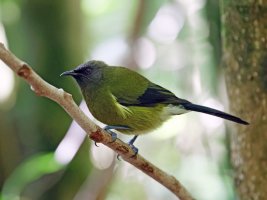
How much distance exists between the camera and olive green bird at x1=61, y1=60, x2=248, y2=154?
7.63ft

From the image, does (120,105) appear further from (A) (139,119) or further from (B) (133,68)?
(B) (133,68)

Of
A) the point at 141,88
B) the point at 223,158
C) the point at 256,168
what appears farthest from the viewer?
the point at 223,158

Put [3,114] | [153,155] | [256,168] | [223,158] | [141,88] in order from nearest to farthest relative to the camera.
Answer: [256,168] → [141,88] → [223,158] → [3,114] → [153,155]

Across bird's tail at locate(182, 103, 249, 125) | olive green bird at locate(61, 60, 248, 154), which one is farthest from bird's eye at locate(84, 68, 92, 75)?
bird's tail at locate(182, 103, 249, 125)

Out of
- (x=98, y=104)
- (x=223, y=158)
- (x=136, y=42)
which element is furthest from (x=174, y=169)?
(x=98, y=104)

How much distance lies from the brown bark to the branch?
1.03 feet

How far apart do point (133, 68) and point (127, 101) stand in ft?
1.90

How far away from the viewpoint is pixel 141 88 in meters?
2.46

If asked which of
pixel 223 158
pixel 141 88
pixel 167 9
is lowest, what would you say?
pixel 223 158

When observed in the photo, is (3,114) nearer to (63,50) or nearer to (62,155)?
(63,50)

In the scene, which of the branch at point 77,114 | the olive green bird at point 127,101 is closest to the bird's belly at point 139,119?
the olive green bird at point 127,101

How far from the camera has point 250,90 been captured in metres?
2.24

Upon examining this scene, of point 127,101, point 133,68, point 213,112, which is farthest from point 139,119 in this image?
point 133,68

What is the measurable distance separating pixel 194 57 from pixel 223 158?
0.95m
